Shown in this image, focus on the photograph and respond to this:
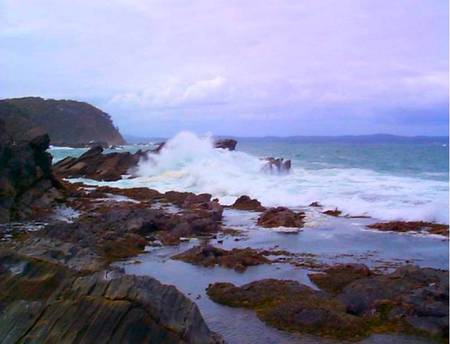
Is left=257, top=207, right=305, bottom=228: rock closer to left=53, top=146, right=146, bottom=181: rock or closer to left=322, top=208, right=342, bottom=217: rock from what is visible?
left=322, top=208, right=342, bottom=217: rock

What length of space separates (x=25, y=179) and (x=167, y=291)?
25618 millimetres

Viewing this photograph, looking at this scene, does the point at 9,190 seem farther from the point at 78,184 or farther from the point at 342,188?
the point at 342,188

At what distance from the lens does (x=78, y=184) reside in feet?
151

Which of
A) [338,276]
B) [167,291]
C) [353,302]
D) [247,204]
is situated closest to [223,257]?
[338,276]

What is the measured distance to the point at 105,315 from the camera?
31.6ft

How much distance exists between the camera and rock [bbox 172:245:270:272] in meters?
19.2

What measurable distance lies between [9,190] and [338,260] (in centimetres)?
1942

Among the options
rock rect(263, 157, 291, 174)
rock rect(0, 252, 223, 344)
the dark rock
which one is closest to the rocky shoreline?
rock rect(0, 252, 223, 344)

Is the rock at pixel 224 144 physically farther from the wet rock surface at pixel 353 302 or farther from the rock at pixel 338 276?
the wet rock surface at pixel 353 302

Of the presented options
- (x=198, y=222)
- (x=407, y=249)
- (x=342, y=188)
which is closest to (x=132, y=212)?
(x=198, y=222)

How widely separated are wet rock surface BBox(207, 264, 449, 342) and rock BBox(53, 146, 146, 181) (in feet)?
123

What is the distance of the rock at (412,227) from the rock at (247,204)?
8.17m

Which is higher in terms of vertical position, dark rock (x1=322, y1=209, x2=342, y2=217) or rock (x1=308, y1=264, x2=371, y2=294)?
rock (x1=308, y1=264, x2=371, y2=294)

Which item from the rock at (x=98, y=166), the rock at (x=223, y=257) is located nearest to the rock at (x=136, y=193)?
the rock at (x=98, y=166)
